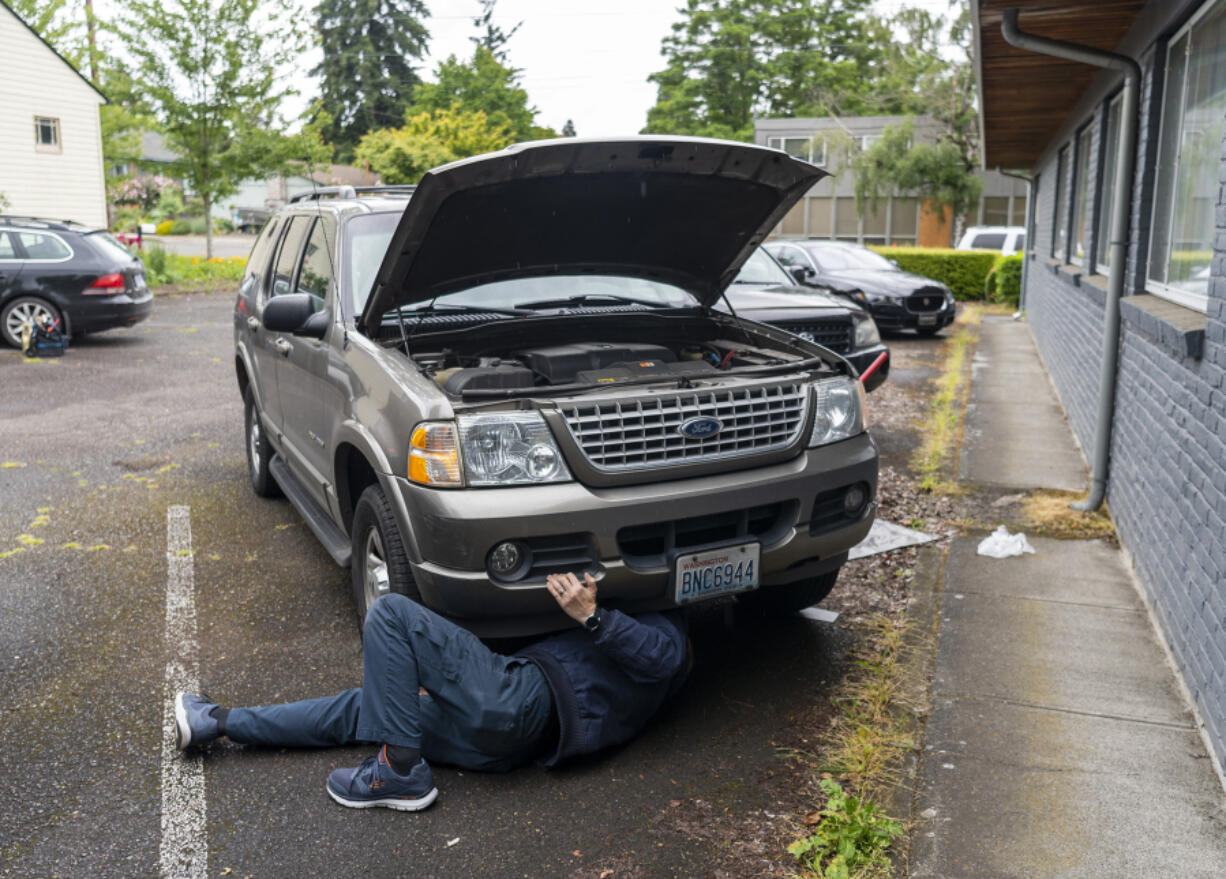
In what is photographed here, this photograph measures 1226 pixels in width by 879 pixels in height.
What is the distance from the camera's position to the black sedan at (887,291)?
1605 cm

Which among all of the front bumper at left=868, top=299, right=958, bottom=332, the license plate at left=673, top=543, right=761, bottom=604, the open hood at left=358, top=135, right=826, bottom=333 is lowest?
the license plate at left=673, top=543, right=761, bottom=604

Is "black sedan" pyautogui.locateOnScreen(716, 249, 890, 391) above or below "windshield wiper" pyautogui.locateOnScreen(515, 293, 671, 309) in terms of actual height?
below

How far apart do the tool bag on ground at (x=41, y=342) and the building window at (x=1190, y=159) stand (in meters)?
12.4

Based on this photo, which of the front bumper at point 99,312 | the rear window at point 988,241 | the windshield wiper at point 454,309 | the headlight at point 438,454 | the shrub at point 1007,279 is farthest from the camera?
the rear window at point 988,241

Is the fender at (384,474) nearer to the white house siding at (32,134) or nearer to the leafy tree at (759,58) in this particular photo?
the white house siding at (32,134)

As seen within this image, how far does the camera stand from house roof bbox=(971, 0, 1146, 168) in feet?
21.1

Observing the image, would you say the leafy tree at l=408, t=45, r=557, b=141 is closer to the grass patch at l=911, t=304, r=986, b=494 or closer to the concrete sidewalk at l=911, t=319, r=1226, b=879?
the grass patch at l=911, t=304, r=986, b=494

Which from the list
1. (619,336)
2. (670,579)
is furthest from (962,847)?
(619,336)

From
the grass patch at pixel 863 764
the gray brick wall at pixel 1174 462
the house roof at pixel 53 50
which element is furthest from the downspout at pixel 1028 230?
the house roof at pixel 53 50

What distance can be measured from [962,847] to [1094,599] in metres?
2.42

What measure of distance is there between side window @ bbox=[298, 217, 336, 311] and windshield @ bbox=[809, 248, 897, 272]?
12491mm

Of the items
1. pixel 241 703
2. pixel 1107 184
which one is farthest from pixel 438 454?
pixel 1107 184

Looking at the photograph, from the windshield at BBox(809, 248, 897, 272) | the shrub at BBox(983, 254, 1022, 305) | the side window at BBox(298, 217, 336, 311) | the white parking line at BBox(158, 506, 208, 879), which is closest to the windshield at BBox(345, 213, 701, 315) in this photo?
the side window at BBox(298, 217, 336, 311)

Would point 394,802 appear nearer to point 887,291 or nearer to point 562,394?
point 562,394
